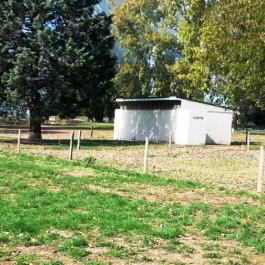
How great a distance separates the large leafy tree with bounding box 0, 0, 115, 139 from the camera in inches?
842

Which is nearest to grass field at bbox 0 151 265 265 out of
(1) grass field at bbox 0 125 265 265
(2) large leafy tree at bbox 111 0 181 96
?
(1) grass field at bbox 0 125 265 265

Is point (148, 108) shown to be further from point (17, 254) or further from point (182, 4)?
point (17, 254)

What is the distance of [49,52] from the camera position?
21406 mm

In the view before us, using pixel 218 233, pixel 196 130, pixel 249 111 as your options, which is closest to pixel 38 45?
pixel 196 130

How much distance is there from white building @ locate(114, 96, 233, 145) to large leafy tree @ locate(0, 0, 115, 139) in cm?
690

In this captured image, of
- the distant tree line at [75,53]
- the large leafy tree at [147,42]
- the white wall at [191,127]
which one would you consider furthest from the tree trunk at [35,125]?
the large leafy tree at [147,42]

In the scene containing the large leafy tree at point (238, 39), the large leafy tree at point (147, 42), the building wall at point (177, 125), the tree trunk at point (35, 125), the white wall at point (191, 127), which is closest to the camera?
the large leafy tree at point (238, 39)

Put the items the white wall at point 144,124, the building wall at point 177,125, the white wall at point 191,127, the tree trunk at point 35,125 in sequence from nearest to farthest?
the tree trunk at point 35,125 < the white wall at point 191,127 < the building wall at point 177,125 < the white wall at point 144,124

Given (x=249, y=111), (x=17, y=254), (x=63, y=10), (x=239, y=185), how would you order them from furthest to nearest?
(x=249, y=111) → (x=63, y=10) → (x=239, y=185) → (x=17, y=254)

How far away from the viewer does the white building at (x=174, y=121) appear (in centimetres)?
2817

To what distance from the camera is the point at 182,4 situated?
40188 mm

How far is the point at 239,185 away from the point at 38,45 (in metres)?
14.7

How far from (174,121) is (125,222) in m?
23.0

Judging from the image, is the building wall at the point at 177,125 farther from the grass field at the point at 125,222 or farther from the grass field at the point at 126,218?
the grass field at the point at 125,222
